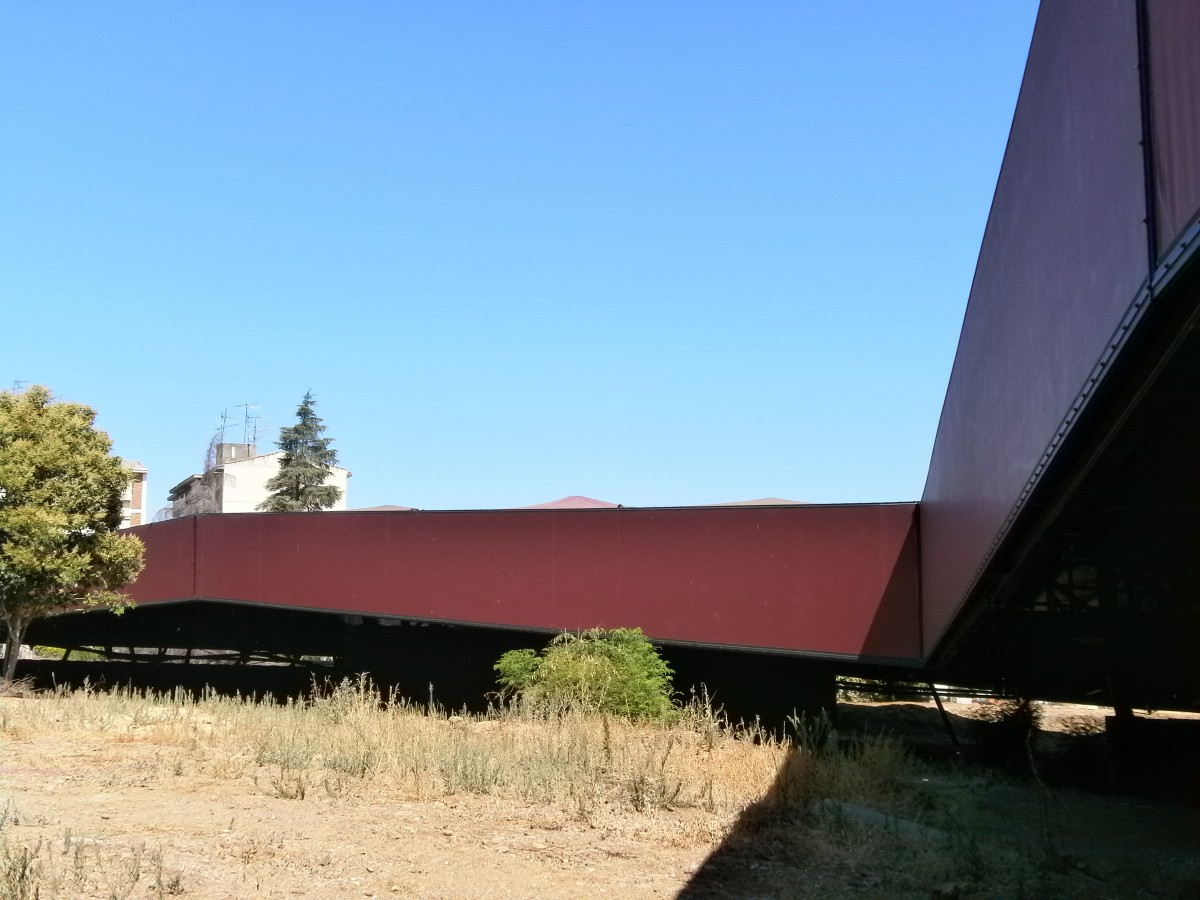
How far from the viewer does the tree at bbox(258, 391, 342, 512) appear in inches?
2525

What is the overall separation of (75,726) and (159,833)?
7.16 meters

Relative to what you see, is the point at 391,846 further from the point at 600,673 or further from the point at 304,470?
the point at 304,470

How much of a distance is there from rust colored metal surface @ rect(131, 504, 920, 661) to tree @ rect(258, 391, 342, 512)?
38979 mm

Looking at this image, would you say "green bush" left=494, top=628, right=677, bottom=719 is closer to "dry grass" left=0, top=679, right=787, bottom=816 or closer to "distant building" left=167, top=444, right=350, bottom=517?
"dry grass" left=0, top=679, right=787, bottom=816

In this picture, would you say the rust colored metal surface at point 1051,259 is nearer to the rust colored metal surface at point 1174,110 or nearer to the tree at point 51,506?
the rust colored metal surface at point 1174,110

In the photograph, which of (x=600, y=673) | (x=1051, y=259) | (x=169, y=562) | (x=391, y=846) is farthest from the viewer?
(x=169, y=562)

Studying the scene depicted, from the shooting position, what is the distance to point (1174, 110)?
3850 mm

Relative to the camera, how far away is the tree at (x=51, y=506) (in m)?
20.0

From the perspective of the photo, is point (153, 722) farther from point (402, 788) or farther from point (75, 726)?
point (402, 788)

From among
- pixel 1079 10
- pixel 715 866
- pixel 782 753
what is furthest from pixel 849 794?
pixel 1079 10

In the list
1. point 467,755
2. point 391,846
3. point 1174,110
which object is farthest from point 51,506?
point 1174,110

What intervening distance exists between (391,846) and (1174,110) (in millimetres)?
6433

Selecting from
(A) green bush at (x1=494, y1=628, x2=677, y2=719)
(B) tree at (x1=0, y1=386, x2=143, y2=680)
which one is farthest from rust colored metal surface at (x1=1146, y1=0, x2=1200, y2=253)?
(B) tree at (x1=0, y1=386, x2=143, y2=680)

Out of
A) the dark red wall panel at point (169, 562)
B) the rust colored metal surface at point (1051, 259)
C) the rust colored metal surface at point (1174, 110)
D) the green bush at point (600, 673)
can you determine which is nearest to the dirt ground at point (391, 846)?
the rust colored metal surface at point (1051, 259)
